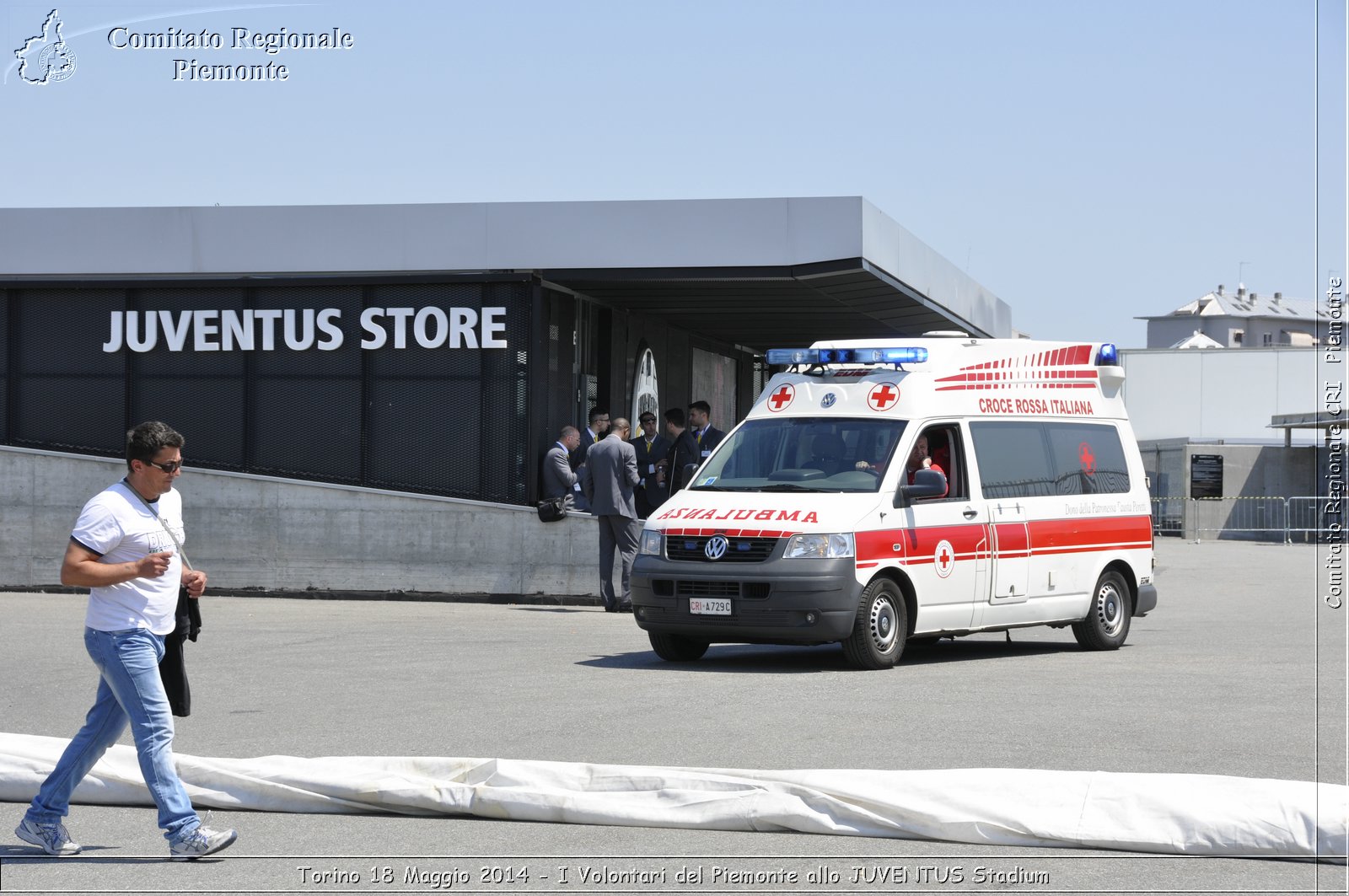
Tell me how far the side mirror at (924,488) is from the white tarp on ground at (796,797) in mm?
6236

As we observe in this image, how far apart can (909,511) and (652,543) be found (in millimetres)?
2006

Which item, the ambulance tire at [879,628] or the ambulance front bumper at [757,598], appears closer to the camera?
the ambulance front bumper at [757,598]

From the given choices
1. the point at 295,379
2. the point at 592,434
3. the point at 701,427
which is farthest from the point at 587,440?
the point at 295,379

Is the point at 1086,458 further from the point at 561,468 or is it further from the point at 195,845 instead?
the point at 195,845

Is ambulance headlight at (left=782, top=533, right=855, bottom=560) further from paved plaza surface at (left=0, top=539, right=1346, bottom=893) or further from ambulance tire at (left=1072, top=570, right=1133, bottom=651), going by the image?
ambulance tire at (left=1072, top=570, right=1133, bottom=651)

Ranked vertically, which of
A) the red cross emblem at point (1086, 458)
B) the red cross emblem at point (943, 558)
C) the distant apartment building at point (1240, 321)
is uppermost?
the distant apartment building at point (1240, 321)

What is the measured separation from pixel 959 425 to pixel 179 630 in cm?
835

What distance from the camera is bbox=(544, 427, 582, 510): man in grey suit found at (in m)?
20.5

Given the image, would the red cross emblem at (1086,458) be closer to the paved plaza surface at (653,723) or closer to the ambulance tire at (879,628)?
the paved plaza surface at (653,723)

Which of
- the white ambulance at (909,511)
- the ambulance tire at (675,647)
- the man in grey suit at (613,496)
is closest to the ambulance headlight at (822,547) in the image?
the white ambulance at (909,511)

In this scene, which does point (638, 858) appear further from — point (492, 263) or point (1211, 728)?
point (492, 263)

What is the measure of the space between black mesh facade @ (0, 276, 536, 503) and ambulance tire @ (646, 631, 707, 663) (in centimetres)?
727

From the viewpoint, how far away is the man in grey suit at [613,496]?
18.5 meters

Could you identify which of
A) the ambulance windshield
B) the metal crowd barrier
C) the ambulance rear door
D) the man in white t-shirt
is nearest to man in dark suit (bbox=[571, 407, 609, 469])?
the ambulance windshield
